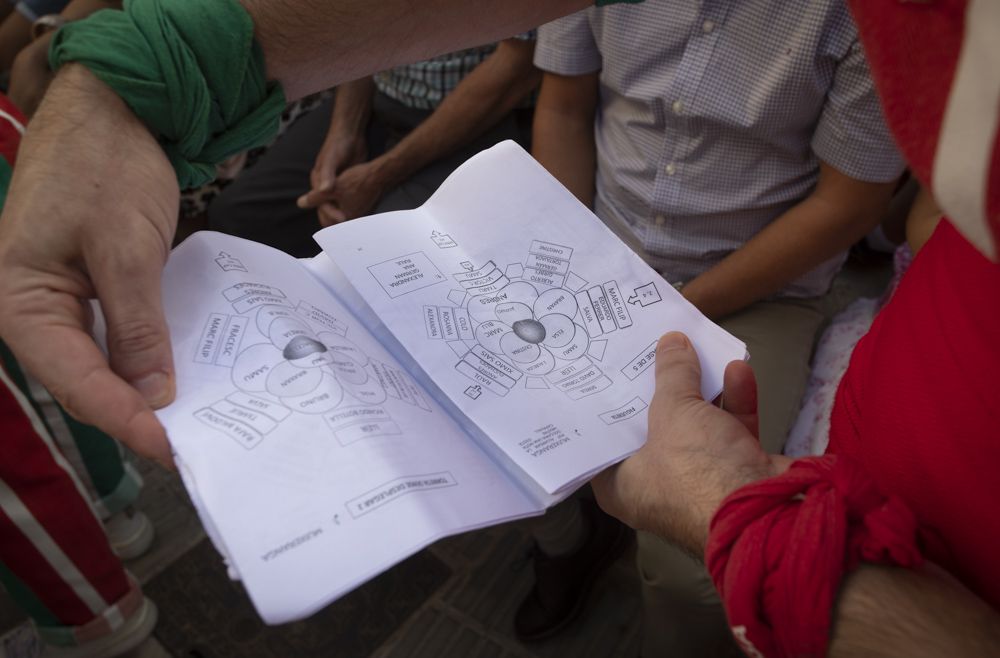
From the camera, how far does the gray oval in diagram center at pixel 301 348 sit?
558 millimetres

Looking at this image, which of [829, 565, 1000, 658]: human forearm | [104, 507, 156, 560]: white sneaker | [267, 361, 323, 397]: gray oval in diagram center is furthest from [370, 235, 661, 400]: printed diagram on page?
[104, 507, 156, 560]: white sneaker

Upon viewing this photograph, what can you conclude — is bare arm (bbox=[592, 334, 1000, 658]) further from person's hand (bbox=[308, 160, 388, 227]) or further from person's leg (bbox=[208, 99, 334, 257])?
person's leg (bbox=[208, 99, 334, 257])

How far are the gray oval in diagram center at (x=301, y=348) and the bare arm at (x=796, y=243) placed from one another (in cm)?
68

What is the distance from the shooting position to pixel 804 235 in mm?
985

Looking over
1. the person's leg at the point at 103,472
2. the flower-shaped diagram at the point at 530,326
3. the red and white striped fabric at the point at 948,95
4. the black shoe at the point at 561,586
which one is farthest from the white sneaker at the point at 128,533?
the red and white striped fabric at the point at 948,95

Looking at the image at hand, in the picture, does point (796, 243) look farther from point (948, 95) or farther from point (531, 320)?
point (948, 95)

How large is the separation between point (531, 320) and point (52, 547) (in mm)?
812

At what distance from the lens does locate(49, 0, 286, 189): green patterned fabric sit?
1.84 ft

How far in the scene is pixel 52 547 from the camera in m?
0.94

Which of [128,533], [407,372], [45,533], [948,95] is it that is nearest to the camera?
[948,95]

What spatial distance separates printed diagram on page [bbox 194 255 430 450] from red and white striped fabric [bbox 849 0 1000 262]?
0.41m

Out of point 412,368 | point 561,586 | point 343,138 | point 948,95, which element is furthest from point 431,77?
point 948,95

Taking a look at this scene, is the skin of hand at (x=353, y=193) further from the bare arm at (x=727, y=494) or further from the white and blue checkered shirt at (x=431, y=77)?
the bare arm at (x=727, y=494)

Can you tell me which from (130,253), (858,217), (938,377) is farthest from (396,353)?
(858,217)
